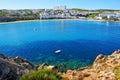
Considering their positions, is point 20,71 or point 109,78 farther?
point 20,71

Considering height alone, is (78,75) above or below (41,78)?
below

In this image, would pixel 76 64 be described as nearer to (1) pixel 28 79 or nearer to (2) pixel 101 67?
(2) pixel 101 67

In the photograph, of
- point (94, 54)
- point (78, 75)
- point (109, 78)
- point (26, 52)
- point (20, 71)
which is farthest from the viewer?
point (26, 52)

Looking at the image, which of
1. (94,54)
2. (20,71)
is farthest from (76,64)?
(20,71)

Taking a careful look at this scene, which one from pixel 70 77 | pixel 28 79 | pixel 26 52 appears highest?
pixel 28 79

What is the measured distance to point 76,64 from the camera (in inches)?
2127

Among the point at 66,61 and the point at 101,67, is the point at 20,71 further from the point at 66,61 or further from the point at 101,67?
the point at 66,61

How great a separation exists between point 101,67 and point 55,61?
30.6m

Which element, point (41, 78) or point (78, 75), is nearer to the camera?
point (41, 78)

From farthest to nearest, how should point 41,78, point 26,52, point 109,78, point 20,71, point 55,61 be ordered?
point 26,52
point 55,61
point 20,71
point 109,78
point 41,78

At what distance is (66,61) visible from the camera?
57438 millimetres

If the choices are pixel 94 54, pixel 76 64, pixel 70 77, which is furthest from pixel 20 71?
pixel 94 54

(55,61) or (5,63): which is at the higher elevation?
(5,63)

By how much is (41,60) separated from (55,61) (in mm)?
3734
